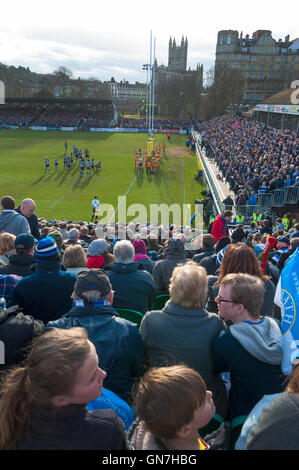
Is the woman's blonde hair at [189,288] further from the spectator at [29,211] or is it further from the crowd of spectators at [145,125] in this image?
the crowd of spectators at [145,125]

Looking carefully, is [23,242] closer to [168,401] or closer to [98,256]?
[98,256]

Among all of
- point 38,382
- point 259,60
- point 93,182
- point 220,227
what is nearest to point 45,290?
point 38,382

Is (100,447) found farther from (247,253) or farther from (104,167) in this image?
(104,167)

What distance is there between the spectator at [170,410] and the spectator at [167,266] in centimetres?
313

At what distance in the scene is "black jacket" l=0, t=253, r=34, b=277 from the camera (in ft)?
13.8

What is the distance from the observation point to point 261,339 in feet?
7.34

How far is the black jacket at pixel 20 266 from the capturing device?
4.21m

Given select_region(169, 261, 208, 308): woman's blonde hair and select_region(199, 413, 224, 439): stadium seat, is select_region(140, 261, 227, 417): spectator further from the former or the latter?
select_region(199, 413, 224, 439): stadium seat

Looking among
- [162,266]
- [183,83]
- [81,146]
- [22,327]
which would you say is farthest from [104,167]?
[183,83]

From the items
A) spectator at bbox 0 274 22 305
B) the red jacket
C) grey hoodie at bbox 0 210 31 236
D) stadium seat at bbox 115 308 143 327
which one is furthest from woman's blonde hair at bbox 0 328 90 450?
the red jacket

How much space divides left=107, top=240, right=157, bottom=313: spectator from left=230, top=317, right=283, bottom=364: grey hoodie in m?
1.64

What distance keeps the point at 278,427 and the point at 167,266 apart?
11.1ft

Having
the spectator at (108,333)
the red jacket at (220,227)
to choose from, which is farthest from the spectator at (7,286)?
the red jacket at (220,227)
